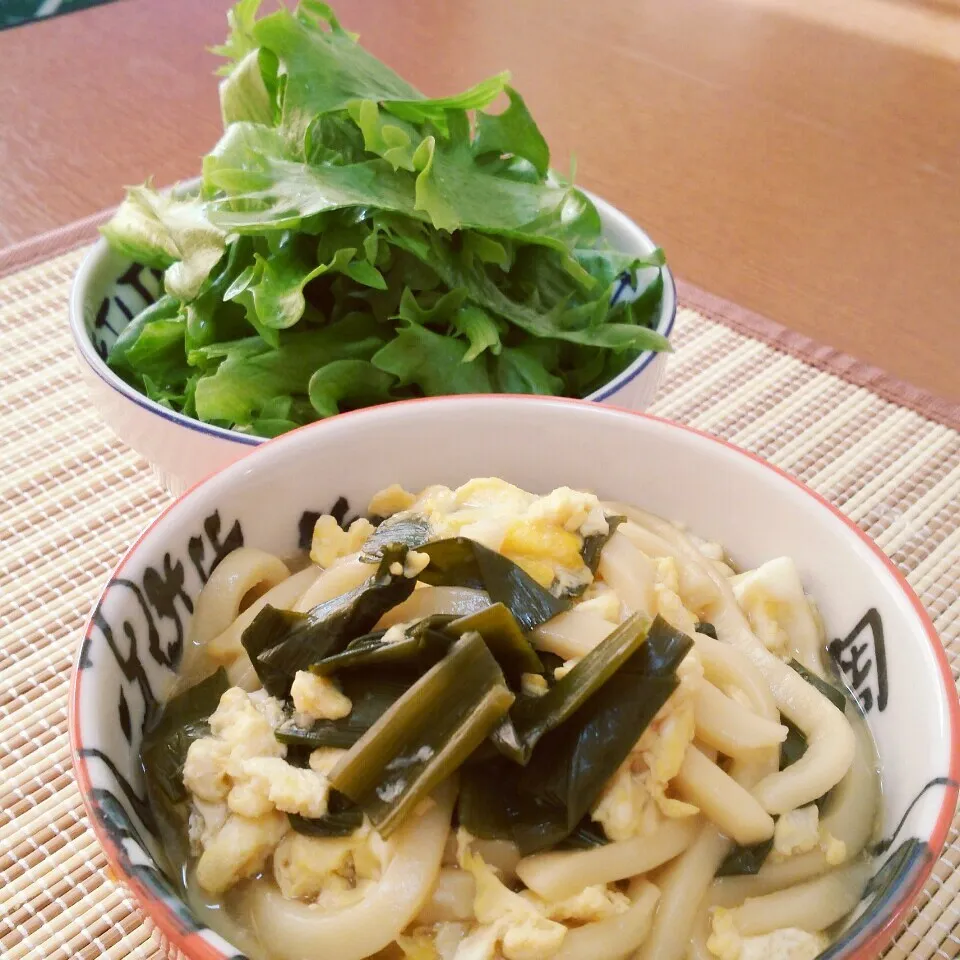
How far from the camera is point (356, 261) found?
1.30 metres

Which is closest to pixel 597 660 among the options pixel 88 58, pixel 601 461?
pixel 601 461

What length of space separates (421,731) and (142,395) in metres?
0.72

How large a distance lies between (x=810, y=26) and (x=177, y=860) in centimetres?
310

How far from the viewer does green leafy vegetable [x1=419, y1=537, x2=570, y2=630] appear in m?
0.87

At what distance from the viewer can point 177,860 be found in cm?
82

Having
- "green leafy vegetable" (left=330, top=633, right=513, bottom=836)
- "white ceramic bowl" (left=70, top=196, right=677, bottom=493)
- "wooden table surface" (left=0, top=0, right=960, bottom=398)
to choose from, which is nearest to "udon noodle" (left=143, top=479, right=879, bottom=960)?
"green leafy vegetable" (left=330, top=633, right=513, bottom=836)

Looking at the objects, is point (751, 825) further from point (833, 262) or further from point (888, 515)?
point (833, 262)

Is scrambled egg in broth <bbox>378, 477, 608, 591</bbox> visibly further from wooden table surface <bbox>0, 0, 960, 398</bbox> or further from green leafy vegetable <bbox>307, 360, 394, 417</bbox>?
wooden table surface <bbox>0, 0, 960, 398</bbox>

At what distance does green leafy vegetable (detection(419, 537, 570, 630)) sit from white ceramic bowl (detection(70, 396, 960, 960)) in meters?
0.20

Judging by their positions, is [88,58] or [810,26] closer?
[88,58]

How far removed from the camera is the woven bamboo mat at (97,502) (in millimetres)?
1065

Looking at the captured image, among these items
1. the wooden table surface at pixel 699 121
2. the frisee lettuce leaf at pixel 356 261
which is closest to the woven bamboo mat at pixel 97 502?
the wooden table surface at pixel 699 121

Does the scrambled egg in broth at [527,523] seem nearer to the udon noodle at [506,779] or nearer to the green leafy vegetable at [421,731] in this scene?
the udon noodle at [506,779]

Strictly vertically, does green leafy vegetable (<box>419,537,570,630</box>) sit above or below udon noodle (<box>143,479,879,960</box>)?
above
